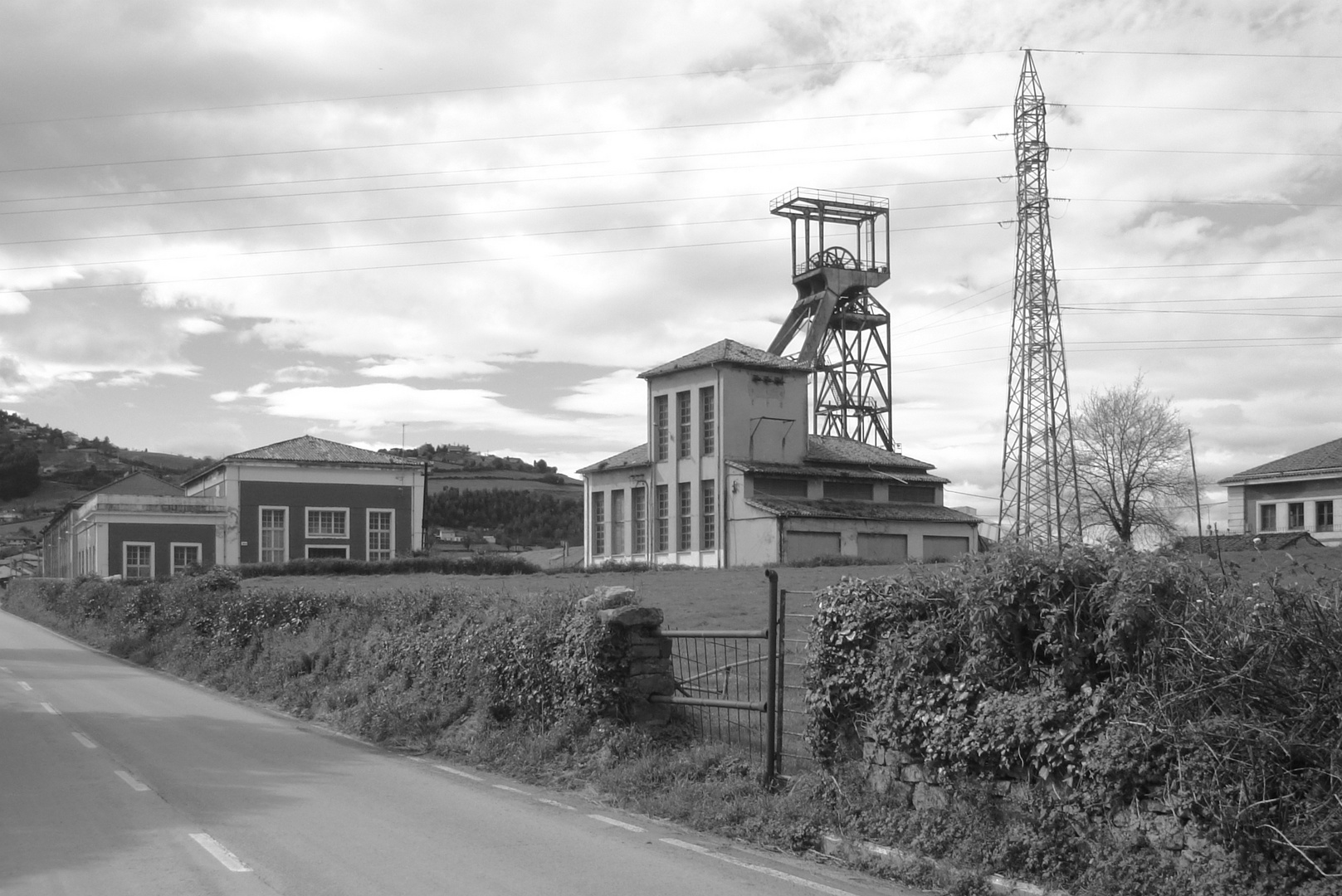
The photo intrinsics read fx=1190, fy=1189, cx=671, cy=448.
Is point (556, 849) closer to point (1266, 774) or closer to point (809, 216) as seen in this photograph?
point (1266, 774)

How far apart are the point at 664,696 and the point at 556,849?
380cm

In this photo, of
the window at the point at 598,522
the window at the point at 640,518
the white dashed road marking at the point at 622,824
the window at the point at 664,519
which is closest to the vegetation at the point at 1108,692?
the white dashed road marking at the point at 622,824

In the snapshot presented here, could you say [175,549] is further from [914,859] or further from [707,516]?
[914,859]

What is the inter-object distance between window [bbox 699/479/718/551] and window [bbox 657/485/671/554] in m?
2.30

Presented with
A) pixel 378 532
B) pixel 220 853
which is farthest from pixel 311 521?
pixel 220 853

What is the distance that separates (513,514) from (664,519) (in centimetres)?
8154

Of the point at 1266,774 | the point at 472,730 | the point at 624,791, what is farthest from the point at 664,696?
the point at 1266,774

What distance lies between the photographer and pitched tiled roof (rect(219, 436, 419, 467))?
81438mm

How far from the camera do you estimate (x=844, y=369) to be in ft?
249

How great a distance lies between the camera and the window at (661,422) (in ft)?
199

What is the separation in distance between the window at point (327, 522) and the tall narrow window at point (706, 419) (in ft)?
115

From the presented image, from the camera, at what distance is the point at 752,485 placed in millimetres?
55500

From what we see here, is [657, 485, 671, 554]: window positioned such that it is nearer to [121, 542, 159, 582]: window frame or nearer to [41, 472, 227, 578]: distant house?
[41, 472, 227, 578]: distant house

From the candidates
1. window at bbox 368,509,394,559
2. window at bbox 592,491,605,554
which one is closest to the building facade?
window at bbox 592,491,605,554
